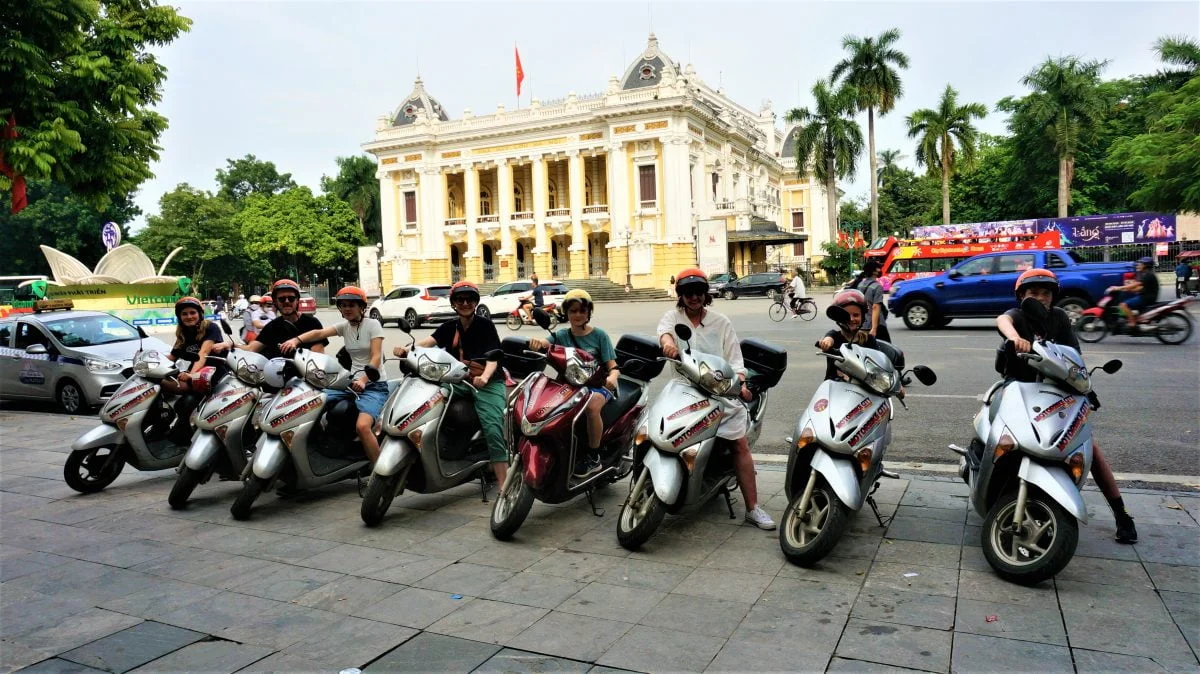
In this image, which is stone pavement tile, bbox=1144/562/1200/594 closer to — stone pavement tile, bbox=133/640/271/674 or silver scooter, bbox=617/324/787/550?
silver scooter, bbox=617/324/787/550

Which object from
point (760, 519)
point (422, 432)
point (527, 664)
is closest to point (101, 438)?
point (422, 432)

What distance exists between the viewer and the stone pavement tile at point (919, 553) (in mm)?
4180

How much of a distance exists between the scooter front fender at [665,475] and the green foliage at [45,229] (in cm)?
5849

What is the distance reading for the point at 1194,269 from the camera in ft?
91.2

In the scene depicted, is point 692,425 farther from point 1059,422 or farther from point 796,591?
point 1059,422

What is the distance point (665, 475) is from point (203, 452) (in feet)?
11.1

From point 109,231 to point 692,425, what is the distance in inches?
→ 676

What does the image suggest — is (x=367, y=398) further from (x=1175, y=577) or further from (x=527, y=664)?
(x=1175, y=577)

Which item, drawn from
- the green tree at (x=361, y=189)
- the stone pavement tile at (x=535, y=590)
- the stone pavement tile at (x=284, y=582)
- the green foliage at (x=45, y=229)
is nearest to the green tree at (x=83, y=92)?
the stone pavement tile at (x=284, y=582)

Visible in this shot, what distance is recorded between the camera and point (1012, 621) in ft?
11.2

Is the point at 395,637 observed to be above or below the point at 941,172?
below

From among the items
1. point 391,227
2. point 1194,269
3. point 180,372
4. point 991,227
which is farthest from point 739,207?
point 180,372

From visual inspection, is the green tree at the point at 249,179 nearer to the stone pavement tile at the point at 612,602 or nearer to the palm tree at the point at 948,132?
the palm tree at the point at 948,132

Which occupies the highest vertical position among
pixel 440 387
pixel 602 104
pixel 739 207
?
pixel 602 104
